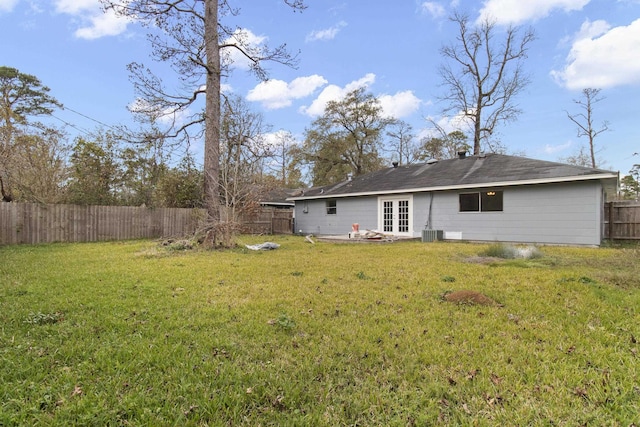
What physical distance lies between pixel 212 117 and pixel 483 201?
33.2ft

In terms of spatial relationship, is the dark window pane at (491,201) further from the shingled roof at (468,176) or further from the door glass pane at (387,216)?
the door glass pane at (387,216)

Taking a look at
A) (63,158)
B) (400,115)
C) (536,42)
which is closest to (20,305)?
(63,158)

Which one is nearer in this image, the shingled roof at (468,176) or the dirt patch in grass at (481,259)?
the dirt patch in grass at (481,259)

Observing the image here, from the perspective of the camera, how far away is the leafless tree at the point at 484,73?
826 inches

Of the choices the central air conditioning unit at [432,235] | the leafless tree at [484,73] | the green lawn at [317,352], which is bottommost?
the green lawn at [317,352]

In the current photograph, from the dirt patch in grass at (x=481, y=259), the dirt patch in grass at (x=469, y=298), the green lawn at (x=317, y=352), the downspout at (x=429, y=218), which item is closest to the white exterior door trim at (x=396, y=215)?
the downspout at (x=429, y=218)

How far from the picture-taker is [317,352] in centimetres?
265

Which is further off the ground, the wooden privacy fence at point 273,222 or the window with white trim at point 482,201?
the window with white trim at point 482,201

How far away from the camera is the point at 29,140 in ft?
41.2

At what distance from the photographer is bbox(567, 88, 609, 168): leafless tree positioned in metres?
23.7

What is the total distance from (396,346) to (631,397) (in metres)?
1.53

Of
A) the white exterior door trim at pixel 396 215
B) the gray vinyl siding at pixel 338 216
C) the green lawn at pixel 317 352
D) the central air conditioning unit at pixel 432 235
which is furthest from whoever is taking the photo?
the gray vinyl siding at pixel 338 216

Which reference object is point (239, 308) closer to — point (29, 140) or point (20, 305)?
point (20, 305)

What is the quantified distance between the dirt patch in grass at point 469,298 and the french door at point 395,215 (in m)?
9.91
